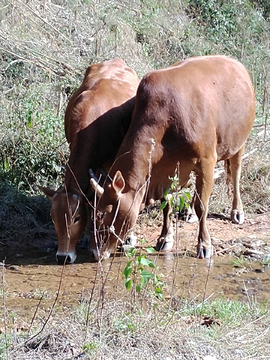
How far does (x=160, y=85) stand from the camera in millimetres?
7254

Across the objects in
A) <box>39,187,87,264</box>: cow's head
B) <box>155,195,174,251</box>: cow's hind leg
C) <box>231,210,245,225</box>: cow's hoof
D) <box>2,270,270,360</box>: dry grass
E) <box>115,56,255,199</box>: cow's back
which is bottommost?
<box>231,210,245,225</box>: cow's hoof

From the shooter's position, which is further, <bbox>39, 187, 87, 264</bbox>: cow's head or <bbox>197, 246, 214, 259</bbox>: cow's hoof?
<bbox>197, 246, 214, 259</bbox>: cow's hoof

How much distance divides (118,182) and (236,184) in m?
2.64

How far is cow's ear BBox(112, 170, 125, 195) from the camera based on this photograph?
22.5 ft

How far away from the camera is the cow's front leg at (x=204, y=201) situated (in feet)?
24.6

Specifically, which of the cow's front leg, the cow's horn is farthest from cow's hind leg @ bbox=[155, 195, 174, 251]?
the cow's horn

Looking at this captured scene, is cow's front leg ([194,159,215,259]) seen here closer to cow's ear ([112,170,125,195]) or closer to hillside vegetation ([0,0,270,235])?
cow's ear ([112,170,125,195])

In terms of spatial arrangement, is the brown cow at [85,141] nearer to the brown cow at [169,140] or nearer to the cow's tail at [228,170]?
the brown cow at [169,140]

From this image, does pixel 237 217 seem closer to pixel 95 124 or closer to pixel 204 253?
pixel 204 253

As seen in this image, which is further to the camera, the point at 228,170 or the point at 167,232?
the point at 228,170

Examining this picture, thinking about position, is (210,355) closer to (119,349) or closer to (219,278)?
(119,349)

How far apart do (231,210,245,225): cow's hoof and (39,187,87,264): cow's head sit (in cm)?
233

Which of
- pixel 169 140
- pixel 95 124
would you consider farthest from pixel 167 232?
pixel 95 124

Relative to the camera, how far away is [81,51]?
13.5m
